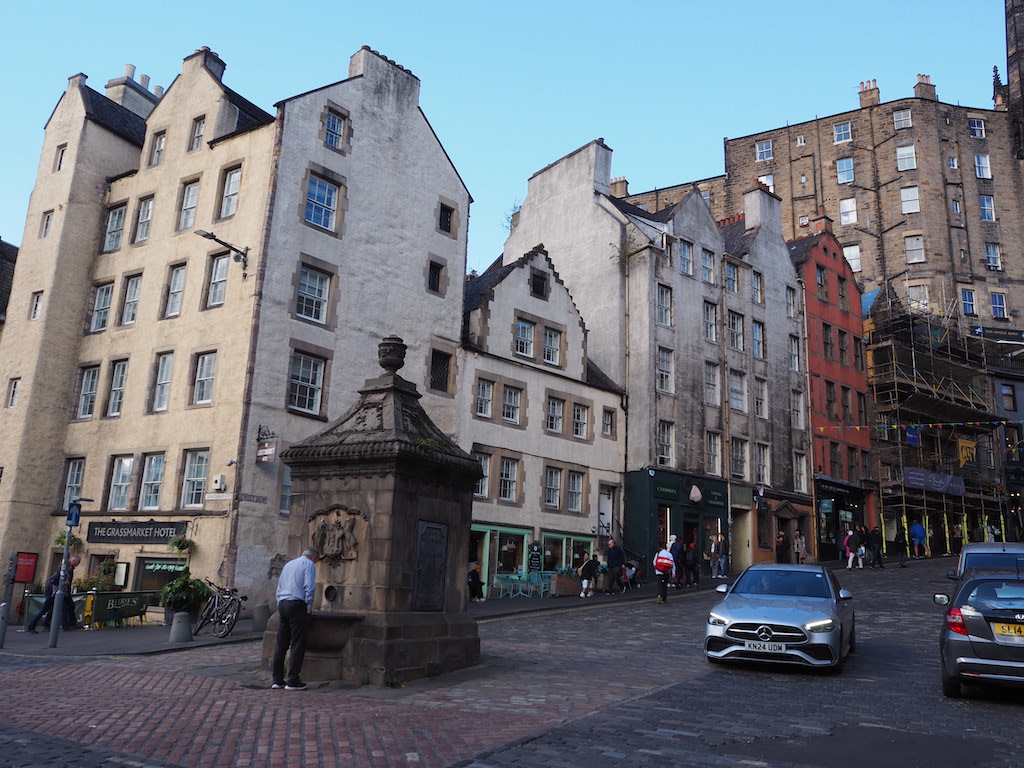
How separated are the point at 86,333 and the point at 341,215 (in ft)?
32.8

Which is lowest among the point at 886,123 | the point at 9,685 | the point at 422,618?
the point at 9,685

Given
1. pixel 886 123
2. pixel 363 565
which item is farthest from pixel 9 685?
pixel 886 123

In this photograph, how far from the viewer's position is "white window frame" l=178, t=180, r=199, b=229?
93.5 feet

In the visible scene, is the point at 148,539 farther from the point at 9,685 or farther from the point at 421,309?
the point at 9,685

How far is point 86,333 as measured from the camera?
97.9 feet

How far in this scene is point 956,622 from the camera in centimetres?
1015

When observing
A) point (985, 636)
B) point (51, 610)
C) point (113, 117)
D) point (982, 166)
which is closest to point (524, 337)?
point (113, 117)

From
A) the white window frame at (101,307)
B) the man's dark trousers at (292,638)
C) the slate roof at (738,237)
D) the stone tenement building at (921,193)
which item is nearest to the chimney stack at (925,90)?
the stone tenement building at (921,193)

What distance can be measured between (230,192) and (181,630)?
1524 cm

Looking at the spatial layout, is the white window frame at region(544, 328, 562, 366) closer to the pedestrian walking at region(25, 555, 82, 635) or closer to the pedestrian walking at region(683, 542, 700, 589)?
the pedestrian walking at region(683, 542, 700, 589)

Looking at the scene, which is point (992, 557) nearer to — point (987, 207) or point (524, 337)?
point (524, 337)

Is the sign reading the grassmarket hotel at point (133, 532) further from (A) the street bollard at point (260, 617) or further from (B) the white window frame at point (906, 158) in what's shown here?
(B) the white window frame at point (906, 158)

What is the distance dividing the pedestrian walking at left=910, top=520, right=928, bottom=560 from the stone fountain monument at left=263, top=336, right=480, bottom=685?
34.4 metres

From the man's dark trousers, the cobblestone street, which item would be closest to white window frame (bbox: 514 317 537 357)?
the cobblestone street
